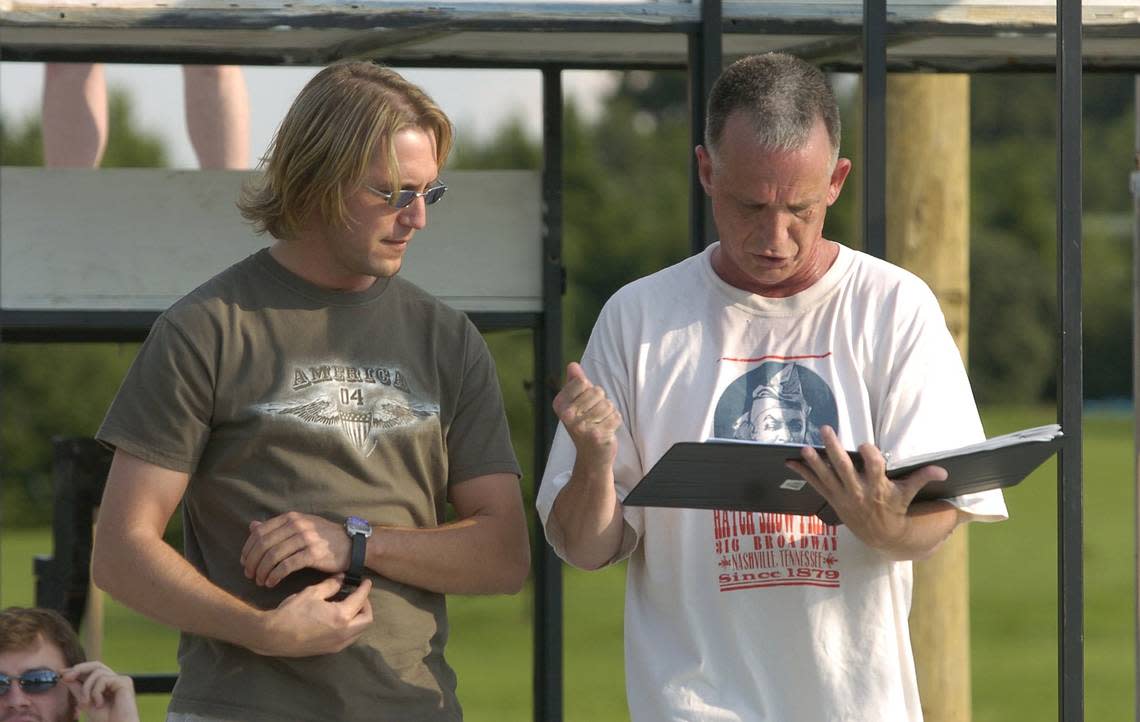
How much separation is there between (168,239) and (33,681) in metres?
1.50

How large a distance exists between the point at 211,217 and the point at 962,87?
227cm

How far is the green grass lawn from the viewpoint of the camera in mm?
31203

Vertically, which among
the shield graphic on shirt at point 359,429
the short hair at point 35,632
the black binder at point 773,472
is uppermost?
the shield graphic on shirt at point 359,429

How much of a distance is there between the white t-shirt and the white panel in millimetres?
1563

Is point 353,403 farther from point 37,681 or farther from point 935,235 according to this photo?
point 935,235

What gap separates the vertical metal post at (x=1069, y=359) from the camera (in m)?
3.01

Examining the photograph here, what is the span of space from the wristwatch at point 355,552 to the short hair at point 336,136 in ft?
1.38

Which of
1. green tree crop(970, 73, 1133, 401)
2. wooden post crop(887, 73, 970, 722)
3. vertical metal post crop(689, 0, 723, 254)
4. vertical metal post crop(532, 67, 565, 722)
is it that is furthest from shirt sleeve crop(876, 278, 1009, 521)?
green tree crop(970, 73, 1133, 401)

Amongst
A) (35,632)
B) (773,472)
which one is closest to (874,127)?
(773,472)

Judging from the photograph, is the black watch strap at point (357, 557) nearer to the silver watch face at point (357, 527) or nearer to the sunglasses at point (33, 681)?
the silver watch face at point (357, 527)

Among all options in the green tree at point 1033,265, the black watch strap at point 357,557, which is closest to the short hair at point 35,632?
the black watch strap at point 357,557

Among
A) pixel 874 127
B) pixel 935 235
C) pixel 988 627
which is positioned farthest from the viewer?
pixel 988 627

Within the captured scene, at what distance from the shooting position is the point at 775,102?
2.54m

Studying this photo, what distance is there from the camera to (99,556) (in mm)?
2570
